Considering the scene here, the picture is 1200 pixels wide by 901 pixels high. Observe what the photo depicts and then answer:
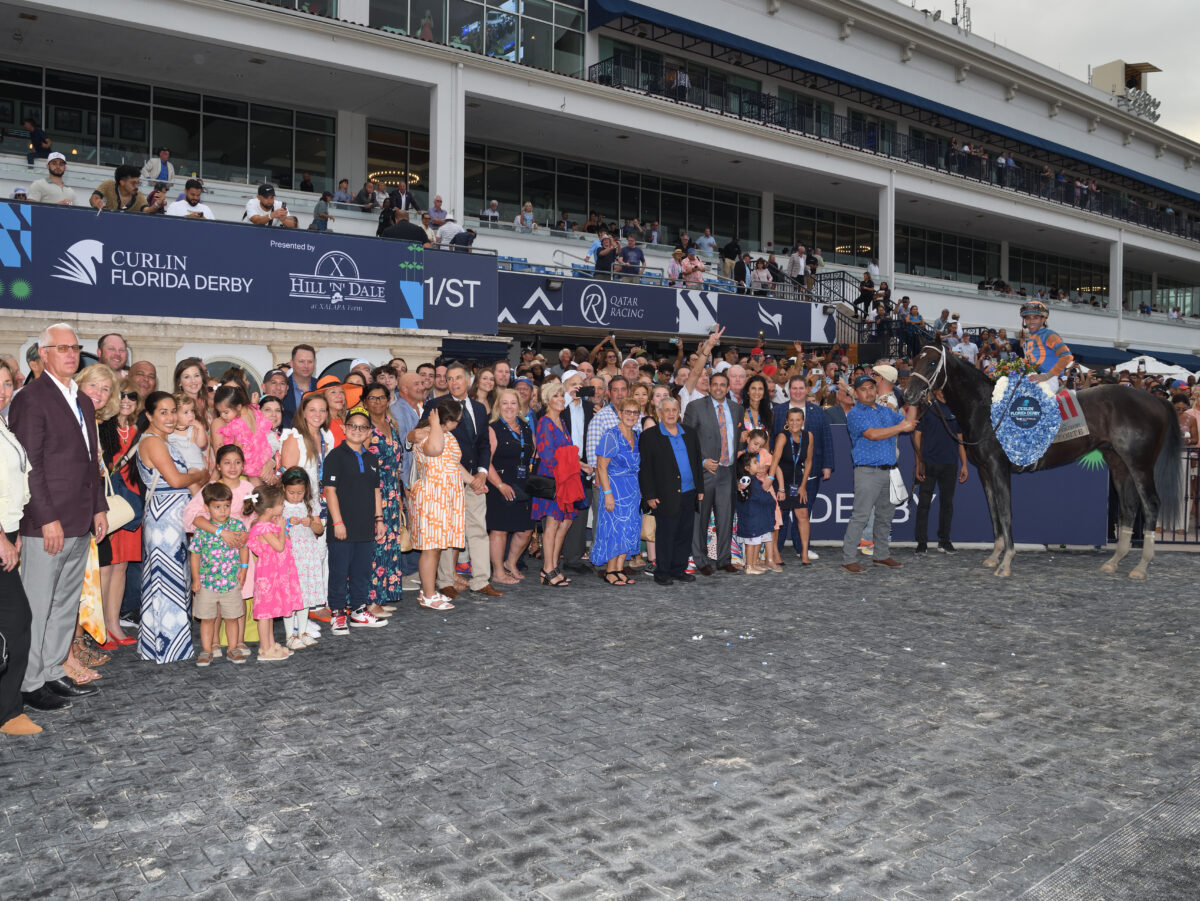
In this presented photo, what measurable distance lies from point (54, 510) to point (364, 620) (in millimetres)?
2633

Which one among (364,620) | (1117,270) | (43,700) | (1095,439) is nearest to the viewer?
(43,700)

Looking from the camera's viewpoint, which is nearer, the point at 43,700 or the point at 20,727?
the point at 20,727

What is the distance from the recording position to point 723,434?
10.3 metres

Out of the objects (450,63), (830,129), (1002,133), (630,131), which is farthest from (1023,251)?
(450,63)

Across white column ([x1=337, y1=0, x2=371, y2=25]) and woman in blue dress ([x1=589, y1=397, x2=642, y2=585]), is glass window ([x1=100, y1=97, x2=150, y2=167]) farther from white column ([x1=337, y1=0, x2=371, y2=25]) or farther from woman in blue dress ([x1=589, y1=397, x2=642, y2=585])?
woman in blue dress ([x1=589, y1=397, x2=642, y2=585])

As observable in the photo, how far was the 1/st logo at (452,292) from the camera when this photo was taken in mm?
16450

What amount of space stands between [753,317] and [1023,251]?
88.3 feet

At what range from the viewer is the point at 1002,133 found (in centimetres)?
3831

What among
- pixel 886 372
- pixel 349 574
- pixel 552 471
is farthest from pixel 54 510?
pixel 886 372

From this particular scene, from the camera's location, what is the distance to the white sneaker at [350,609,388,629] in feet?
24.6

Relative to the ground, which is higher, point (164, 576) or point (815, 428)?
point (815, 428)

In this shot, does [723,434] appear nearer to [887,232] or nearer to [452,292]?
[452,292]

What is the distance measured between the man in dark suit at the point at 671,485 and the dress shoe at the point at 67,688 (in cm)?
533

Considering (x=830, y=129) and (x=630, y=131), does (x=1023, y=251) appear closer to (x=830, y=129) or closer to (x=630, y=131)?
(x=830, y=129)
